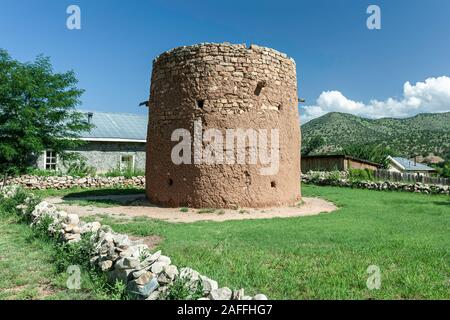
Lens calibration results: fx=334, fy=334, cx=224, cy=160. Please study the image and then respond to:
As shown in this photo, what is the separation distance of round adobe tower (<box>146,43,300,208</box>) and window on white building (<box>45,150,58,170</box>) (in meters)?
12.4

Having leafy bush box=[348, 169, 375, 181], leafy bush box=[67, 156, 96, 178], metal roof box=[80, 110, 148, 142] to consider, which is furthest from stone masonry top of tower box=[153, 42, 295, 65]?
leafy bush box=[348, 169, 375, 181]

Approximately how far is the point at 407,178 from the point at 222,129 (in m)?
15.6

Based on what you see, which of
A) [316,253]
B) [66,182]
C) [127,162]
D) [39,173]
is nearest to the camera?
[316,253]

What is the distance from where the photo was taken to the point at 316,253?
5.45 meters

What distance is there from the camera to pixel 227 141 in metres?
10.2

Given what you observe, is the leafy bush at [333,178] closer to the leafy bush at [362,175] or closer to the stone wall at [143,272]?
the leafy bush at [362,175]

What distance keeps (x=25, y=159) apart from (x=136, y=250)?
57.3 feet

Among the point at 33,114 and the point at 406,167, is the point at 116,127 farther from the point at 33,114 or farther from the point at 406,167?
the point at 406,167

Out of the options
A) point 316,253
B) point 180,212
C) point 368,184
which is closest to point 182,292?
point 316,253

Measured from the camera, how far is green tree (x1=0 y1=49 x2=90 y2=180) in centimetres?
1719

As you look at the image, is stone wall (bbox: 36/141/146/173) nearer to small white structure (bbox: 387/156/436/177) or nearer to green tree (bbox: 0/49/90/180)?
green tree (bbox: 0/49/90/180)
